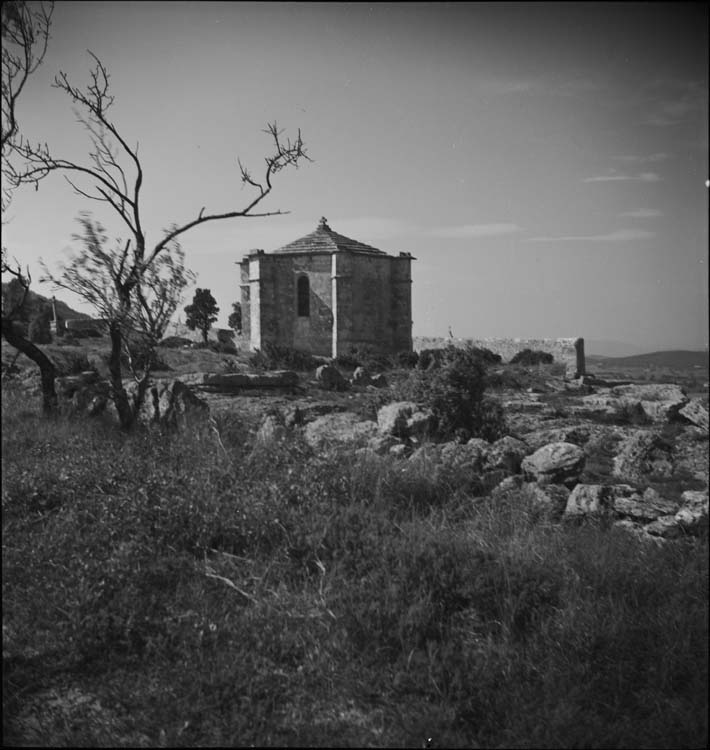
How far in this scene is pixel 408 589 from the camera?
3.76 m

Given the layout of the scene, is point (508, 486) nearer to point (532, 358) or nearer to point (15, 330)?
point (15, 330)

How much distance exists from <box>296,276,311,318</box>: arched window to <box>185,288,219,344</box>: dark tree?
18.5 ft

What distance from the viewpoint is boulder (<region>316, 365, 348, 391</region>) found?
53.1 feet

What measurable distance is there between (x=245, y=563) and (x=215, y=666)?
3.68 feet

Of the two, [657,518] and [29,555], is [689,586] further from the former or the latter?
[29,555]

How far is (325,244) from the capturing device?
99.6 feet

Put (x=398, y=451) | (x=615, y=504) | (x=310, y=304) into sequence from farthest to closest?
(x=310, y=304) → (x=398, y=451) → (x=615, y=504)

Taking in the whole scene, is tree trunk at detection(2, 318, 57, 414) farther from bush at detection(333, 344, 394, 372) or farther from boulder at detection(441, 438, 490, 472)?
bush at detection(333, 344, 394, 372)

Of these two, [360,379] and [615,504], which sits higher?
[360,379]

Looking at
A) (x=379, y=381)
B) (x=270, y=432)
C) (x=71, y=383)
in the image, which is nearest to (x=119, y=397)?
(x=270, y=432)

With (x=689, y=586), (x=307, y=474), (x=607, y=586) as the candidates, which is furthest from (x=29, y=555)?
(x=689, y=586)

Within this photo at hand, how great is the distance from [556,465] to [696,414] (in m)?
8.16

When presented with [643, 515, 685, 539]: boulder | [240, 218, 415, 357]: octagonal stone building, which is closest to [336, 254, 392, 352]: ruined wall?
[240, 218, 415, 357]: octagonal stone building

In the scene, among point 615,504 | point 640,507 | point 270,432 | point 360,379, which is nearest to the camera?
point 640,507
